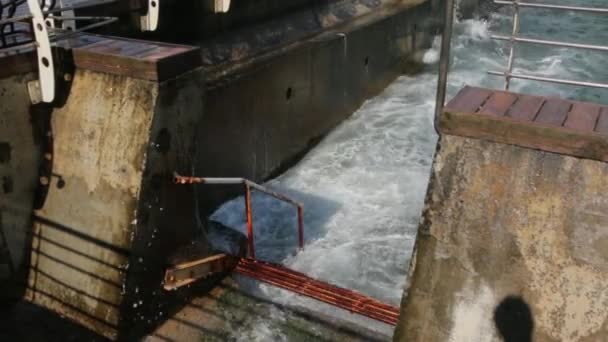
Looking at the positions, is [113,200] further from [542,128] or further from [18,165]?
[542,128]

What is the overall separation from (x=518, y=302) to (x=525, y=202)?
0.70 m

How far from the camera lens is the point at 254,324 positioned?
5.95 metres

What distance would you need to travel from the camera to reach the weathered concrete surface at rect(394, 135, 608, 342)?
3.54 metres

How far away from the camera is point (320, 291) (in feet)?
19.7

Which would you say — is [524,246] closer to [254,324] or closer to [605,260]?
[605,260]

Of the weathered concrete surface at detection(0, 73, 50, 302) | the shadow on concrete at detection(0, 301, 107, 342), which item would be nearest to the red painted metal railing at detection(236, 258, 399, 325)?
the shadow on concrete at detection(0, 301, 107, 342)

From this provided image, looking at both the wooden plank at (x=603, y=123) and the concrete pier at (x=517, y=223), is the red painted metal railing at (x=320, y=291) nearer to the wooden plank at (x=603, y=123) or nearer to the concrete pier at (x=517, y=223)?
the concrete pier at (x=517, y=223)

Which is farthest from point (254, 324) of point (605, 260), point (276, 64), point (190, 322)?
point (276, 64)

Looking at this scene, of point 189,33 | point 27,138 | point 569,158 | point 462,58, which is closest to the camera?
point 569,158

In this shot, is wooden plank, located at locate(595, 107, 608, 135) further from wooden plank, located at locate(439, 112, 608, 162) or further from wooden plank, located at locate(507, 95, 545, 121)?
wooden plank, located at locate(507, 95, 545, 121)

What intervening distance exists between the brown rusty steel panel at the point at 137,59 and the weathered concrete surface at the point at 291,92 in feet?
8.26

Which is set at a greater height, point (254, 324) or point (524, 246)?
point (524, 246)

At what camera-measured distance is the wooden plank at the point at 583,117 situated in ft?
11.4

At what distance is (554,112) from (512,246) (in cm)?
91
